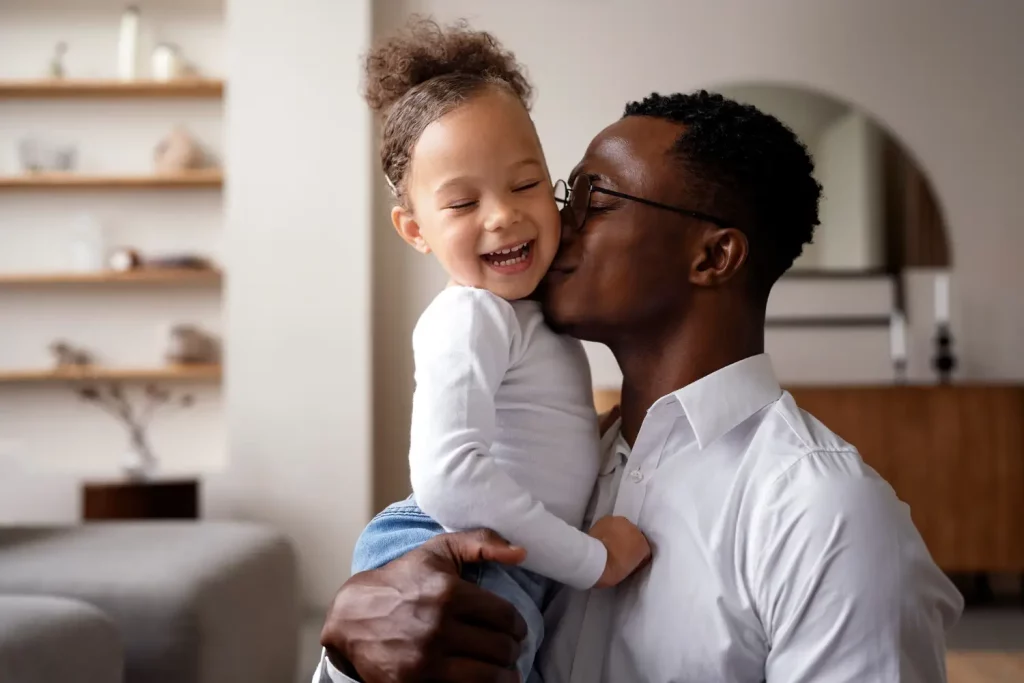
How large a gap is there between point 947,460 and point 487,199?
12.0 ft

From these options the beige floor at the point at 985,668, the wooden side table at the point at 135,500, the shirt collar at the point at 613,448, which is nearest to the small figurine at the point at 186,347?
the wooden side table at the point at 135,500

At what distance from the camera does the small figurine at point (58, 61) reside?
538 centimetres

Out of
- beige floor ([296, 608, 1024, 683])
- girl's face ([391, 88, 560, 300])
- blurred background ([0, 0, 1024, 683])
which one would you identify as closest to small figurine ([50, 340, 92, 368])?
blurred background ([0, 0, 1024, 683])

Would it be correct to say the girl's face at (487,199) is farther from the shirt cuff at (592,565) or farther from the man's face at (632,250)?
the shirt cuff at (592,565)

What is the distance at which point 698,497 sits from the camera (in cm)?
124

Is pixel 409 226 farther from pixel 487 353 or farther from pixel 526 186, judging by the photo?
pixel 487 353

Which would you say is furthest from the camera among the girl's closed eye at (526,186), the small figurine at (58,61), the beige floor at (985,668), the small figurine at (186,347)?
the small figurine at (58,61)

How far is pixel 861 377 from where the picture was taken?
206 inches

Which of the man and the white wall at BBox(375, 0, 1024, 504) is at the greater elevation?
the white wall at BBox(375, 0, 1024, 504)

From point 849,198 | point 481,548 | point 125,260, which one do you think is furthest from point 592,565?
point 125,260

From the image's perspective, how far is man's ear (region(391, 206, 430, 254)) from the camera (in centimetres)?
149

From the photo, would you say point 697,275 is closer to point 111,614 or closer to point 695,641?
point 695,641

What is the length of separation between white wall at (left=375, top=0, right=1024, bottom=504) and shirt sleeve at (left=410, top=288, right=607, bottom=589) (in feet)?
13.5

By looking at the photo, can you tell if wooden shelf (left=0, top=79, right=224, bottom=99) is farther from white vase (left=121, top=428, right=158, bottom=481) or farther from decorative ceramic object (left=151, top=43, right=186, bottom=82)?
white vase (left=121, top=428, right=158, bottom=481)
